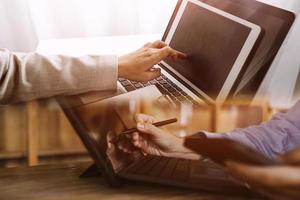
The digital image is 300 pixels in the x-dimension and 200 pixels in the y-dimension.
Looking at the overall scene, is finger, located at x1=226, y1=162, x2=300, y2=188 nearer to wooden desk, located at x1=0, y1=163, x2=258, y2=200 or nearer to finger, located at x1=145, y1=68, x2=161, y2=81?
wooden desk, located at x1=0, y1=163, x2=258, y2=200

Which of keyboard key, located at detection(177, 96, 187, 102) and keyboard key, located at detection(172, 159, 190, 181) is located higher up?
keyboard key, located at detection(177, 96, 187, 102)

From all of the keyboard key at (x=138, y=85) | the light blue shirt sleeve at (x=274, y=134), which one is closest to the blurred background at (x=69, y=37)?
the light blue shirt sleeve at (x=274, y=134)

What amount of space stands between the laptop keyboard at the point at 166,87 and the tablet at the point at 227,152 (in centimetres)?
8

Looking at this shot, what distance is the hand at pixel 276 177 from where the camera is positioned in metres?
0.63

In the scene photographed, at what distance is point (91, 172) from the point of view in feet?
2.47

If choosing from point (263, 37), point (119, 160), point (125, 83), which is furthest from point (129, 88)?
point (263, 37)

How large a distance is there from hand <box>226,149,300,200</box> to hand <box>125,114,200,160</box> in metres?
0.10

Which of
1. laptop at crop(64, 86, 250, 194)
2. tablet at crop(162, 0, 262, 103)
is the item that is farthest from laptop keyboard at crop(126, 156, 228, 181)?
tablet at crop(162, 0, 262, 103)

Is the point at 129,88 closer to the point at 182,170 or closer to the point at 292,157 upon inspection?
the point at 182,170

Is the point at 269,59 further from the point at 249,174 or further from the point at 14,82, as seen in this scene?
the point at 14,82

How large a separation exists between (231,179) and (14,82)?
1.19 ft

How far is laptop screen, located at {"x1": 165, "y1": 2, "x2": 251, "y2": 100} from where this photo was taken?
2.42ft

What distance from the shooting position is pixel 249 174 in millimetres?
654

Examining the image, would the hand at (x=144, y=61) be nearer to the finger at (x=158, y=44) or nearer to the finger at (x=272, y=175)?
the finger at (x=158, y=44)
